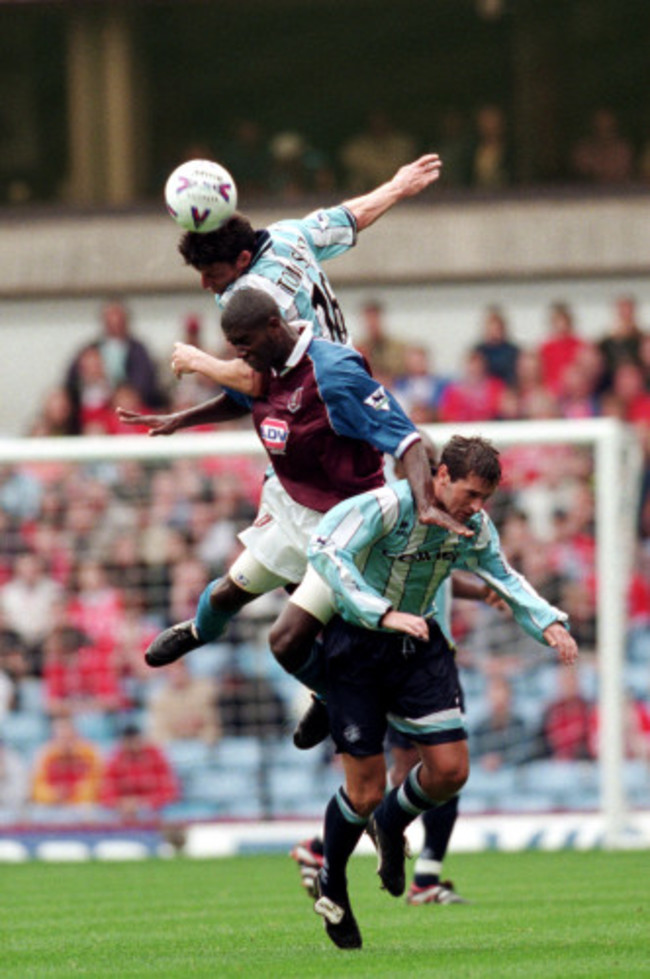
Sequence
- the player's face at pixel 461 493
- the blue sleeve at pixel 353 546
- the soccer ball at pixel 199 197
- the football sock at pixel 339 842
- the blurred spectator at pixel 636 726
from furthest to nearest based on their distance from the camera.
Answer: the blurred spectator at pixel 636 726, the soccer ball at pixel 199 197, the football sock at pixel 339 842, the player's face at pixel 461 493, the blue sleeve at pixel 353 546

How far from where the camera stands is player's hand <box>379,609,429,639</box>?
8289mm

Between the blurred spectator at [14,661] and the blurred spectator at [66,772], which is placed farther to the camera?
the blurred spectator at [14,661]

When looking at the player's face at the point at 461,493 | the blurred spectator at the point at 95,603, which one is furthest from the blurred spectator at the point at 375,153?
the player's face at the point at 461,493

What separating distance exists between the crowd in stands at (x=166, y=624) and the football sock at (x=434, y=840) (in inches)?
199

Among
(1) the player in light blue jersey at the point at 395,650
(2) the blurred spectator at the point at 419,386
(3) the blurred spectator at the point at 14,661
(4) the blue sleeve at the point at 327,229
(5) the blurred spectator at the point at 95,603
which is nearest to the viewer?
(1) the player in light blue jersey at the point at 395,650

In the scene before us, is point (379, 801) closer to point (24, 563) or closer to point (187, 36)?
→ point (24, 563)

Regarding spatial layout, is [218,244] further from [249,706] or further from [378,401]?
[249,706]

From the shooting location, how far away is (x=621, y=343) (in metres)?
18.9

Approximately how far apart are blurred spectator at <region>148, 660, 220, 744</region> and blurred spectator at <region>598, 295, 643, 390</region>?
4.40 metres

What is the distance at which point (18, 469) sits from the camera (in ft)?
58.6

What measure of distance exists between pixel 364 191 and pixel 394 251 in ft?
2.13

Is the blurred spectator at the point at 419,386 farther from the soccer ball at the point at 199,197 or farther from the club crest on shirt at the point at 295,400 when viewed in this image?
the club crest on shirt at the point at 295,400

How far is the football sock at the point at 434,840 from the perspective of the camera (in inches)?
450

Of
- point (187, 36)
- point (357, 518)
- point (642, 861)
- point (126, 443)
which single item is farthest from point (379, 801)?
point (187, 36)
